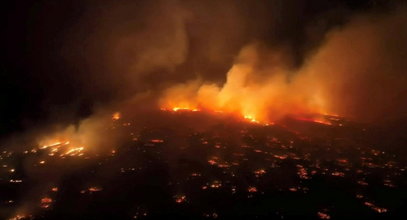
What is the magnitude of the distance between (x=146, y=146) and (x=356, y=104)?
2875 cm

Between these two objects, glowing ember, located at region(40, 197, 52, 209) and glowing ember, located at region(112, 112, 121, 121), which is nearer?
glowing ember, located at region(40, 197, 52, 209)

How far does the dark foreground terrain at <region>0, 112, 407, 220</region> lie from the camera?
1623cm

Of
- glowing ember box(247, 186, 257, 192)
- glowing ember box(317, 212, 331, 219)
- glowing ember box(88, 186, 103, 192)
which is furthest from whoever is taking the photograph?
glowing ember box(247, 186, 257, 192)

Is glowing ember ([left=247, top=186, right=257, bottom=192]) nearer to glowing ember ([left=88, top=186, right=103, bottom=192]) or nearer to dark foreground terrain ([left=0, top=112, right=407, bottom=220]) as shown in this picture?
dark foreground terrain ([left=0, top=112, right=407, bottom=220])

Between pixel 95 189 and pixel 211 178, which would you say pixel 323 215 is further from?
pixel 95 189

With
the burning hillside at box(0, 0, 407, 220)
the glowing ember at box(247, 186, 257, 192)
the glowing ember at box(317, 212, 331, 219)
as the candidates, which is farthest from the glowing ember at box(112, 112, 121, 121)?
the glowing ember at box(317, 212, 331, 219)

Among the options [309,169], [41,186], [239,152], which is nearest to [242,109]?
[239,152]

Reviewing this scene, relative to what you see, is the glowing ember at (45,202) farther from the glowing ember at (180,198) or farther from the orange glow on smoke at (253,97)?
the orange glow on smoke at (253,97)

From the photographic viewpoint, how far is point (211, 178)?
64.1ft

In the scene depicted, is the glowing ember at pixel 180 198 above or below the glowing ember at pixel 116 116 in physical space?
below

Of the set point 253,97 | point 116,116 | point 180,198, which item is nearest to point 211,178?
point 180,198

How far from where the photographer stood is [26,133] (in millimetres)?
26938

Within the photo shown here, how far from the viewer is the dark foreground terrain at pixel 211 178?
16.2 metres

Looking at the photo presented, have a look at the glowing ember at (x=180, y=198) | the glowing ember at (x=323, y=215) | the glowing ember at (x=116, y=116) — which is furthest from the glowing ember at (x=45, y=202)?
the glowing ember at (x=116, y=116)
